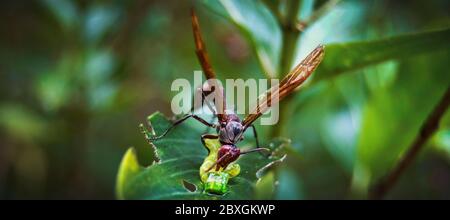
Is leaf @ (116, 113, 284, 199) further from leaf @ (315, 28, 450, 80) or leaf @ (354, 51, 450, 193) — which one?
leaf @ (354, 51, 450, 193)

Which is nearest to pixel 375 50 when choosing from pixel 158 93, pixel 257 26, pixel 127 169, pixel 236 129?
pixel 236 129

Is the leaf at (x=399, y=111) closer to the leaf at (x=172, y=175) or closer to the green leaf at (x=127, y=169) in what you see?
the leaf at (x=172, y=175)

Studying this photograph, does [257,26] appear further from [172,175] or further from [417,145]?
[172,175]

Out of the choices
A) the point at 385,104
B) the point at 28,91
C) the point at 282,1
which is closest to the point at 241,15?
the point at 282,1

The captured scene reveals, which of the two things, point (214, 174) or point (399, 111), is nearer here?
point (214, 174)

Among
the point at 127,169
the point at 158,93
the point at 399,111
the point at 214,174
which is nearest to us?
the point at 214,174

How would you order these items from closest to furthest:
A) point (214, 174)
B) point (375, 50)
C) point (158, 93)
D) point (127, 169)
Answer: point (214, 174), point (127, 169), point (375, 50), point (158, 93)

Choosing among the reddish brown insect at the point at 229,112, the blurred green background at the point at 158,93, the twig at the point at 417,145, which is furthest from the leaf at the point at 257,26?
the twig at the point at 417,145
